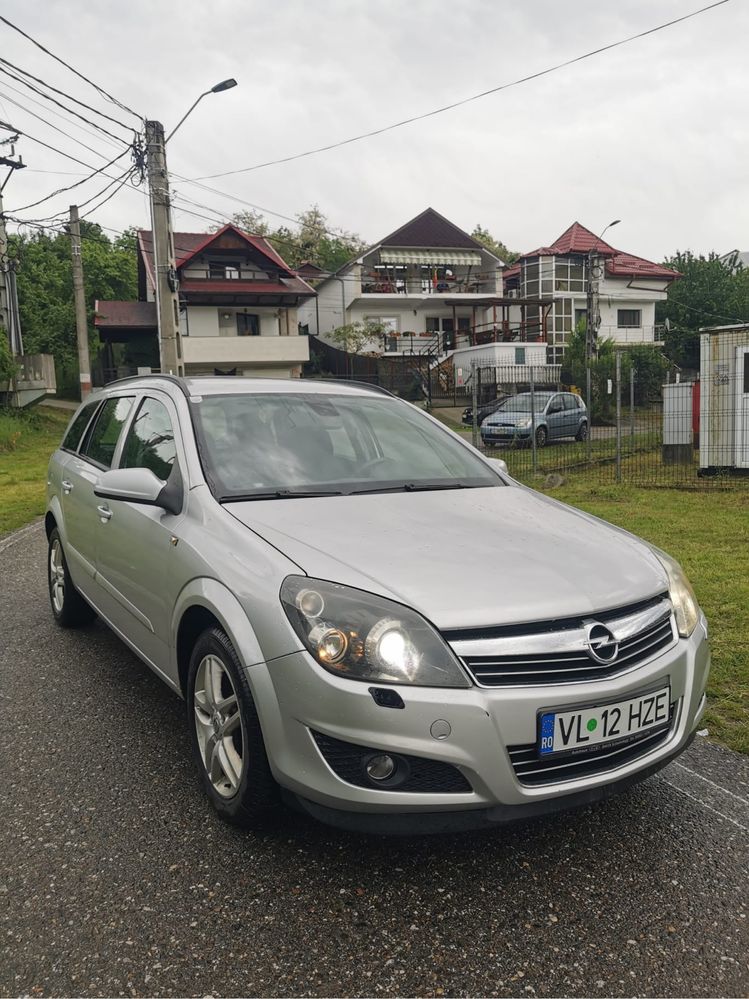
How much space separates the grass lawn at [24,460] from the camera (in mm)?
11375

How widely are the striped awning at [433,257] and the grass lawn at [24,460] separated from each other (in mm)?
21970

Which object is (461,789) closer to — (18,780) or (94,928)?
(94,928)

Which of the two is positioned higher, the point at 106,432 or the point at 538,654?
the point at 106,432

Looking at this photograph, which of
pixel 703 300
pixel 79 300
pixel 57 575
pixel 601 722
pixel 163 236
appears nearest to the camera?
pixel 601 722

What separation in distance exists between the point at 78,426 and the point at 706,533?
20.3ft

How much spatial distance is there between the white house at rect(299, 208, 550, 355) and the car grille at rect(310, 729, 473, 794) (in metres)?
41.8

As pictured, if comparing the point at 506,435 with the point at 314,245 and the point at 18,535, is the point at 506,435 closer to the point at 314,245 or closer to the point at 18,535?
the point at 18,535

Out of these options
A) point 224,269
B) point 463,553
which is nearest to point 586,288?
point 224,269

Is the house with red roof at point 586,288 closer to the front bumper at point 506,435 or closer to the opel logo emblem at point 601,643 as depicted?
the front bumper at point 506,435

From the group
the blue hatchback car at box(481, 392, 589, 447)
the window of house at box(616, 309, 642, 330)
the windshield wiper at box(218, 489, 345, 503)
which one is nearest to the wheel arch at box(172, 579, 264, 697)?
the windshield wiper at box(218, 489, 345, 503)

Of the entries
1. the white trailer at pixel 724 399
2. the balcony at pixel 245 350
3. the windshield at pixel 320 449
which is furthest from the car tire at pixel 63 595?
the balcony at pixel 245 350

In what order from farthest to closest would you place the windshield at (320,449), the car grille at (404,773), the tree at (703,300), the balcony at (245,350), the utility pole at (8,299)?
the tree at (703,300), the balcony at (245,350), the utility pole at (8,299), the windshield at (320,449), the car grille at (404,773)

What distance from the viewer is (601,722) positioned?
7.59 feet

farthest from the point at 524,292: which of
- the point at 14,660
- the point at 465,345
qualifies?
the point at 14,660
